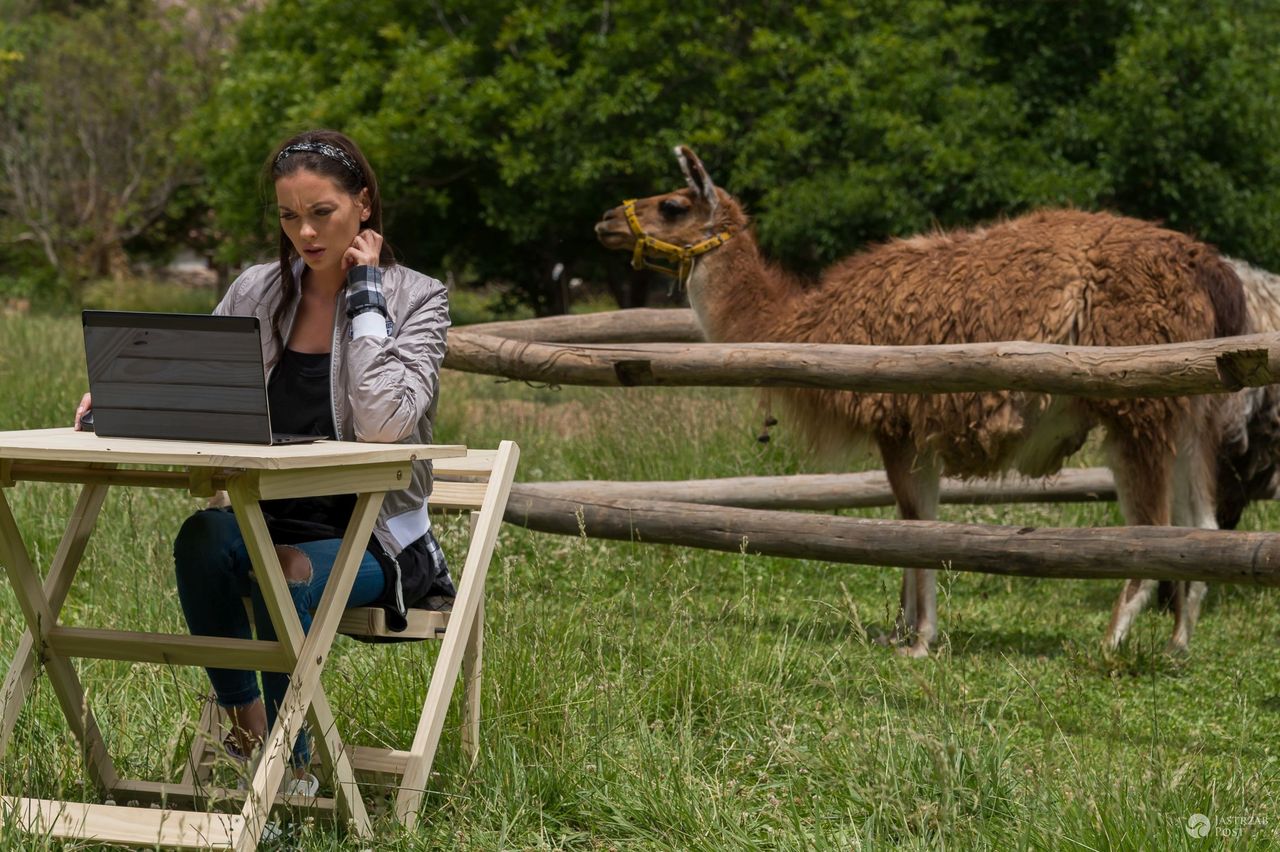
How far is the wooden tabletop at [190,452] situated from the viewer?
2777mm

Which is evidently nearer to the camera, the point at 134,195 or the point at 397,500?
the point at 397,500

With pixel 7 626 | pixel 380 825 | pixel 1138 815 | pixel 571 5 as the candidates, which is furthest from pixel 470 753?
pixel 571 5

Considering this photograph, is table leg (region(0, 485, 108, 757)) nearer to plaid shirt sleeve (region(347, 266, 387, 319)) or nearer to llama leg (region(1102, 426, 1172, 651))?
plaid shirt sleeve (region(347, 266, 387, 319))

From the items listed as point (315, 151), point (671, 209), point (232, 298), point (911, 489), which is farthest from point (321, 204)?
point (671, 209)

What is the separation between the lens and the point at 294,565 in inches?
132

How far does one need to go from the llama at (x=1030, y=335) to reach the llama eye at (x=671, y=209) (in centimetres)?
95

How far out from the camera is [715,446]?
29.1ft

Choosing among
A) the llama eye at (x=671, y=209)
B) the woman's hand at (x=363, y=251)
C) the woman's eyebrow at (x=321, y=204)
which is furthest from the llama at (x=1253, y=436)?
the woman's eyebrow at (x=321, y=204)

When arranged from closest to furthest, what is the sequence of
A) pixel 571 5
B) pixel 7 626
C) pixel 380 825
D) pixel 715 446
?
pixel 380 825 < pixel 7 626 < pixel 715 446 < pixel 571 5

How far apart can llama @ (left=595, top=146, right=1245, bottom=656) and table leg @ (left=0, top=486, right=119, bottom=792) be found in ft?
10.5

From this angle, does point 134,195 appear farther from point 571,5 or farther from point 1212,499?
point 1212,499

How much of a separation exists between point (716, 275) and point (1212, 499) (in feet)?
8.62

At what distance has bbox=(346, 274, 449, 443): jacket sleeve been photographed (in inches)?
133

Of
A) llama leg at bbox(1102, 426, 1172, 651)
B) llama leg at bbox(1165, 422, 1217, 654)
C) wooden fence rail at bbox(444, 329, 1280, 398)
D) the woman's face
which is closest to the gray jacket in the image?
the woman's face
